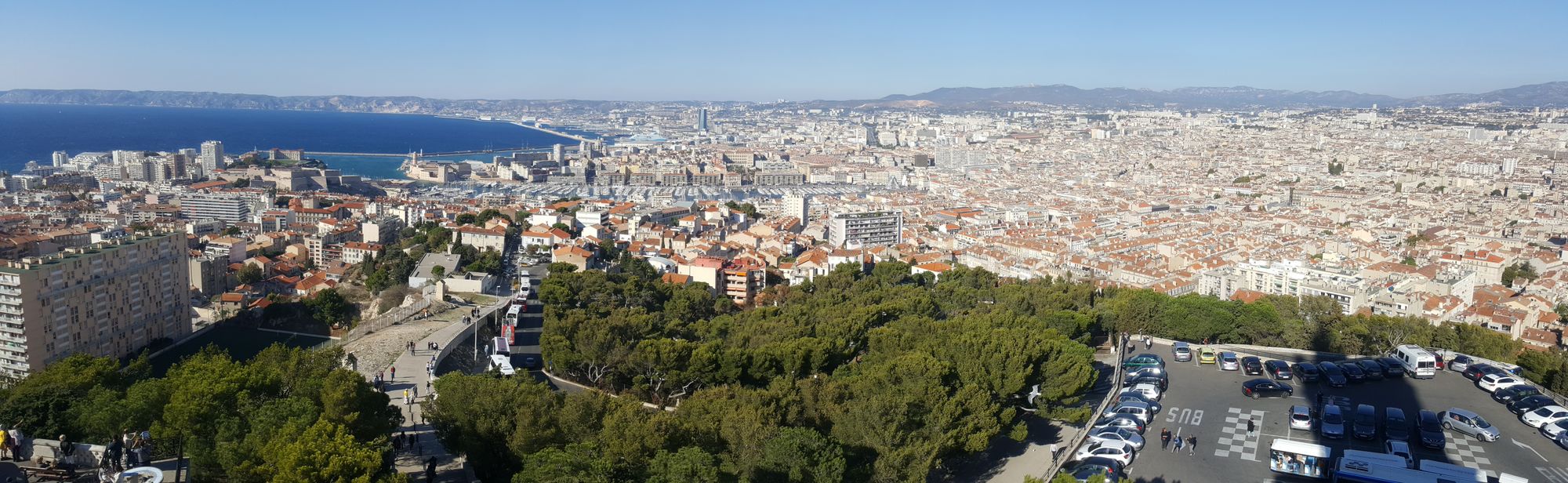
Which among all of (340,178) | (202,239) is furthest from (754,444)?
(340,178)

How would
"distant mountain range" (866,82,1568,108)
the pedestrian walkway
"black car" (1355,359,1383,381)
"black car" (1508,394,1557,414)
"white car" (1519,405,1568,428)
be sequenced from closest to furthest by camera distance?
the pedestrian walkway, "white car" (1519,405,1568,428), "black car" (1508,394,1557,414), "black car" (1355,359,1383,381), "distant mountain range" (866,82,1568,108)

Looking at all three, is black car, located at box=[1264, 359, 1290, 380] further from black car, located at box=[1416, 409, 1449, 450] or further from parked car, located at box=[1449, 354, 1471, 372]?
black car, located at box=[1416, 409, 1449, 450]

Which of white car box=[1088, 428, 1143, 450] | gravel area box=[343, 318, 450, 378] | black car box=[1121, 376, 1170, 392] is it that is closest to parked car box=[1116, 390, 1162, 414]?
black car box=[1121, 376, 1170, 392]

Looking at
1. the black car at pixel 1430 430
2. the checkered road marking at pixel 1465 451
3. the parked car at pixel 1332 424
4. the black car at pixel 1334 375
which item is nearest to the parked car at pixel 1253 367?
the black car at pixel 1334 375

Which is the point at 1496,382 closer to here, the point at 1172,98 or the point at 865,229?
the point at 865,229

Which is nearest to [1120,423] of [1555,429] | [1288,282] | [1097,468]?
[1097,468]

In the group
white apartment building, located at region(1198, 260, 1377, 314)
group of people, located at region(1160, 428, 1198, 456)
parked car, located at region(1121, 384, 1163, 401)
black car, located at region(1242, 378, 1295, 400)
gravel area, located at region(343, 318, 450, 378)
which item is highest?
black car, located at region(1242, 378, 1295, 400)
